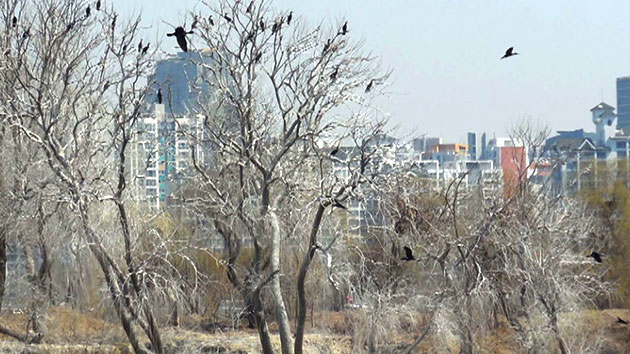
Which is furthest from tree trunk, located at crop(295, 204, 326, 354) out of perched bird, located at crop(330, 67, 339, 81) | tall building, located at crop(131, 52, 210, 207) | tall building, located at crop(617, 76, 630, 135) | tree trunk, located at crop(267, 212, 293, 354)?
tall building, located at crop(617, 76, 630, 135)

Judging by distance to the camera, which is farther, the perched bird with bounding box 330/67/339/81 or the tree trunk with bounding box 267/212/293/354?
the tree trunk with bounding box 267/212/293/354

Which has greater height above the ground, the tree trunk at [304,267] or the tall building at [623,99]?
the tall building at [623,99]

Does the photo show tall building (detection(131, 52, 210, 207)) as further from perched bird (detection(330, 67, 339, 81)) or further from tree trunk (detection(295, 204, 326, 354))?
tree trunk (detection(295, 204, 326, 354))

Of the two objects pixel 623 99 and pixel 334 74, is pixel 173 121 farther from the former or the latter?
pixel 623 99

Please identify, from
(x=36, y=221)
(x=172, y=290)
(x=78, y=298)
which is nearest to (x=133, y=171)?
(x=78, y=298)

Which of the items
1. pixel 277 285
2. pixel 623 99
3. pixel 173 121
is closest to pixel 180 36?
pixel 173 121

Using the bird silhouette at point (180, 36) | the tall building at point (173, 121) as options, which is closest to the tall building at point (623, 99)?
the tall building at point (173, 121)

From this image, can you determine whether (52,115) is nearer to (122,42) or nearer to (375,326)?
(122,42)

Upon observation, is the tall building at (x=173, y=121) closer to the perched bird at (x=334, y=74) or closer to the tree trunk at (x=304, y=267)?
the perched bird at (x=334, y=74)

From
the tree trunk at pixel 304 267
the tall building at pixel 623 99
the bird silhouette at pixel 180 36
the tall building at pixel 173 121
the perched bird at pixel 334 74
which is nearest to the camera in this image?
the bird silhouette at pixel 180 36

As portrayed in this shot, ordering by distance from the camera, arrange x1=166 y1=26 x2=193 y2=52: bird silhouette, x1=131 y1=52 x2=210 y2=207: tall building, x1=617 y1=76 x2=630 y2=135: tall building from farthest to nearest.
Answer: x1=617 y1=76 x2=630 y2=135: tall building, x1=131 y1=52 x2=210 y2=207: tall building, x1=166 y1=26 x2=193 y2=52: bird silhouette

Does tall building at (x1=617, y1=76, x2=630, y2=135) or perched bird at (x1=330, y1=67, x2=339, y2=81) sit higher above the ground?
tall building at (x1=617, y1=76, x2=630, y2=135)

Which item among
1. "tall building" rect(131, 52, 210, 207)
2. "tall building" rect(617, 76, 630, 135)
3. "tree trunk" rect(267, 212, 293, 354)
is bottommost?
"tree trunk" rect(267, 212, 293, 354)

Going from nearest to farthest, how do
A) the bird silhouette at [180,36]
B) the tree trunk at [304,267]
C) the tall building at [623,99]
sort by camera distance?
1. the bird silhouette at [180,36]
2. the tree trunk at [304,267]
3. the tall building at [623,99]
